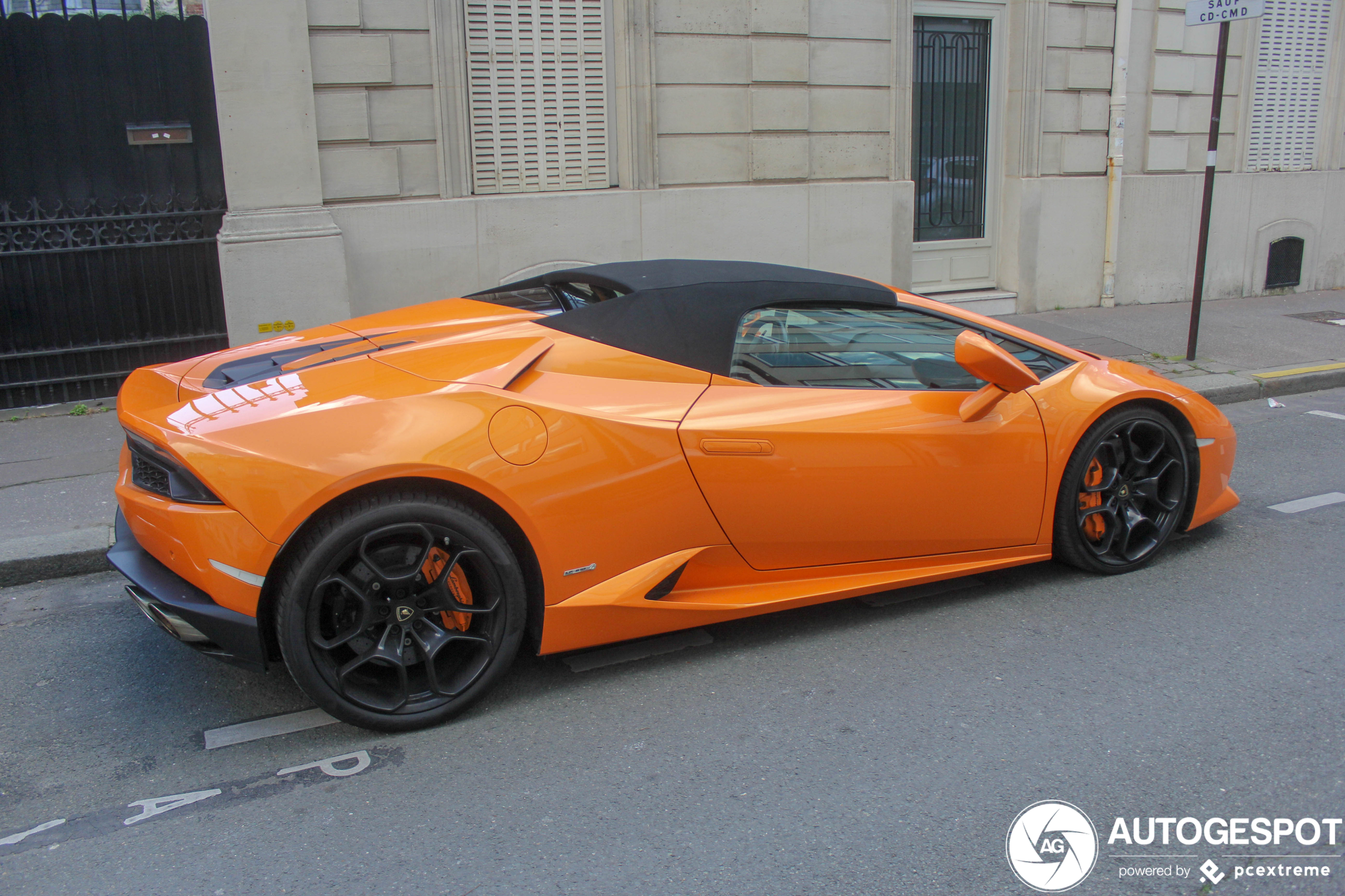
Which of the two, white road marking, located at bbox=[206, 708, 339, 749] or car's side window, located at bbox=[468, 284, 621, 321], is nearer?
white road marking, located at bbox=[206, 708, 339, 749]

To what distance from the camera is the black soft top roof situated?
3588mm

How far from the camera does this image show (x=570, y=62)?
357 inches

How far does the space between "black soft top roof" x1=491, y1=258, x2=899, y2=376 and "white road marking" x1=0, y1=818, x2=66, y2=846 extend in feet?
6.67

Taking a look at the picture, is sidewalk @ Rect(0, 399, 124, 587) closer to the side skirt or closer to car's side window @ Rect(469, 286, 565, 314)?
car's side window @ Rect(469, 286, 565, 314)

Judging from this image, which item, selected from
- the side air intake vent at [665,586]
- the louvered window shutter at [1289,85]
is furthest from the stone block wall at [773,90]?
the side air intake vent at [665,586]

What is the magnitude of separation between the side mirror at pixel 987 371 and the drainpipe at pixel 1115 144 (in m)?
8.58

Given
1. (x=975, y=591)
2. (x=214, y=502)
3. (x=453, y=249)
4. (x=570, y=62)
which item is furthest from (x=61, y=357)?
(x=975, y=591)

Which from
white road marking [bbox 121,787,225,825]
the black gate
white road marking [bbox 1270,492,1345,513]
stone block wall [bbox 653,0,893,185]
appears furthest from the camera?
stone block wall [bbox 653,0,893,185]

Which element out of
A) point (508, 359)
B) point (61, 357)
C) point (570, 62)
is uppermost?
point (570, 62)

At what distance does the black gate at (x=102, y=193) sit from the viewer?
7.34 m

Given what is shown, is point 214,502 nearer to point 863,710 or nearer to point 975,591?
point 863,710

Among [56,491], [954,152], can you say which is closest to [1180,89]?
[954,152]

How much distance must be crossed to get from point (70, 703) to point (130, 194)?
535 centimetres

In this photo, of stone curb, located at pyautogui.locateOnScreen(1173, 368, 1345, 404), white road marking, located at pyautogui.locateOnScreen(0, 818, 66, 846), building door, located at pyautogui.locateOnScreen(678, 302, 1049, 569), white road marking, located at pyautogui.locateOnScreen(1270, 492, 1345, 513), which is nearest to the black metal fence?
stone curb, located at pyautogui.locateOnScreen(1173, 368, 1345, 404)
